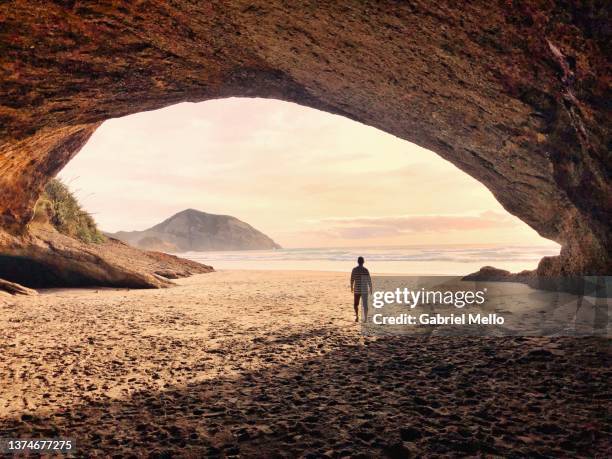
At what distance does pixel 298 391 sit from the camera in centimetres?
423

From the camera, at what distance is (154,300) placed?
11.1 meters

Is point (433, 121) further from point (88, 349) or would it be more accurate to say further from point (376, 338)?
point (88, 349)

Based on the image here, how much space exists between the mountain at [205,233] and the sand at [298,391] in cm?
8281

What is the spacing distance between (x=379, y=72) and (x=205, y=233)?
89.3 m

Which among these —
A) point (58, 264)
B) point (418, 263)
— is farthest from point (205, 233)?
point (58, 264)

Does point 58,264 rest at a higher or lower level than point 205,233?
lower

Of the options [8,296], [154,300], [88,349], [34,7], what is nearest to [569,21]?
[34,7]

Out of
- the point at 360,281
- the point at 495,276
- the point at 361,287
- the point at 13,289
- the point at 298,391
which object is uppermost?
the point at 360,281

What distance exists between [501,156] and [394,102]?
9.13ft

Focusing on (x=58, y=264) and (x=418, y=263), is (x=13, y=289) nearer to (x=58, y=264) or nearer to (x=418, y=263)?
(x=58, y=264)

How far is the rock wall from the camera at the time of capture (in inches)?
194

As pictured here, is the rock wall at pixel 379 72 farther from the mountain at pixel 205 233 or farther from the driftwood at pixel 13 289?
the mountain at pixel 205 233

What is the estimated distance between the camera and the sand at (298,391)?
3113mm

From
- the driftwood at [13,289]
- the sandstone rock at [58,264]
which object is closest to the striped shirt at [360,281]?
the sandstone rock at [58,264]
